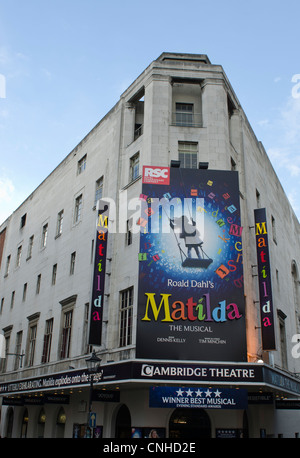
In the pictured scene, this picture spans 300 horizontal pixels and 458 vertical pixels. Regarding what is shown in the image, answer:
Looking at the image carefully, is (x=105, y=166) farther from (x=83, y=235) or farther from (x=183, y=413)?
(x=183, y=413)

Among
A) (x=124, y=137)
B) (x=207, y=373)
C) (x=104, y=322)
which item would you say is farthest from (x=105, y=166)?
(x=207, y=373)

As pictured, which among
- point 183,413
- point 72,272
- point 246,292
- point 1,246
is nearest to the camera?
point 183,413

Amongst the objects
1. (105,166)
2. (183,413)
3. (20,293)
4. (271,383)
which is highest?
(105,166)

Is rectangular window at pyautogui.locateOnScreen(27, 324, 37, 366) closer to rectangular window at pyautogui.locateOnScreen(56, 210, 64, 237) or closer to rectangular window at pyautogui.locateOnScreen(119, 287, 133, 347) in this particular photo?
rectangular window at pyautogui.locateOnScreen(56, 210, 64, 237)

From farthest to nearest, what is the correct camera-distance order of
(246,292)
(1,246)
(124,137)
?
(1,246) < (124,137) < (246,292)

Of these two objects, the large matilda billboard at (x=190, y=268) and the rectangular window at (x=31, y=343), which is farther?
the rectangular window at (x=31, y=343)

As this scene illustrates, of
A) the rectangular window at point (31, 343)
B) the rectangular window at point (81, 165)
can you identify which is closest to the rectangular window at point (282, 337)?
the rectangular window at point (81, 165)

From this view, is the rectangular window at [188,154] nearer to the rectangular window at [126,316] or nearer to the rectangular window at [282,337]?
the rectangular window at [126,316]

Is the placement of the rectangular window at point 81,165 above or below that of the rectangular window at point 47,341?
above

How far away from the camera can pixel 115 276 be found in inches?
864

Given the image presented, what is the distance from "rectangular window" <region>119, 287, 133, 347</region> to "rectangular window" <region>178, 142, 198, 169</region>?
7305 millimetres

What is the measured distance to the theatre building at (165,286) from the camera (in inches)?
706

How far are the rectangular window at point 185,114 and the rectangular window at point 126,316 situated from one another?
10.2 m

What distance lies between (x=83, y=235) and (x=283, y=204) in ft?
59.8
